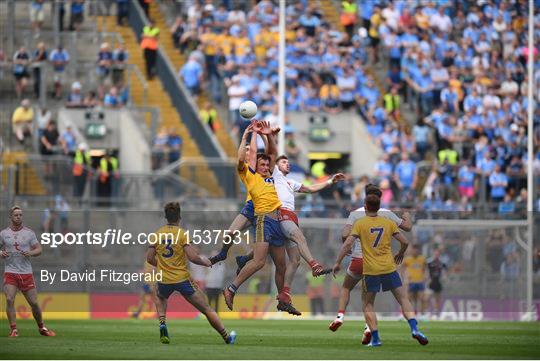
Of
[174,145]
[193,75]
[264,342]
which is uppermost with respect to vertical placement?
[193,75]

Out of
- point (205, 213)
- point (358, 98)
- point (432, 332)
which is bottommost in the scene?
point (432, 332)

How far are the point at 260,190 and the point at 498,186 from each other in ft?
56.0

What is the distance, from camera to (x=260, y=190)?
2361 cm

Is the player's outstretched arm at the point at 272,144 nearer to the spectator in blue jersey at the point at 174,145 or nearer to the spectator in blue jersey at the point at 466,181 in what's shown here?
the spectator in blue jersey at the point at 174,145

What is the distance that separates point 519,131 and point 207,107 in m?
8.39

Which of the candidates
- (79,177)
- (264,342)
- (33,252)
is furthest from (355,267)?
(79,177)

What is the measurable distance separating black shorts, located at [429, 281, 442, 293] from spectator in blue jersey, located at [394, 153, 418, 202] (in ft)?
16.4

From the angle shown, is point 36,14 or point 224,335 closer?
point 224,335

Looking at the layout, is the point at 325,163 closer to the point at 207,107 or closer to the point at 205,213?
the point at 207,107

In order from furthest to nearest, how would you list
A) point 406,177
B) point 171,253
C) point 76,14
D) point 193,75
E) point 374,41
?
1. point 374,41
2. point 76,14
3. point 193,75
4. point 406,177
5. point 171,253

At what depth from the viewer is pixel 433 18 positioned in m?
46.6

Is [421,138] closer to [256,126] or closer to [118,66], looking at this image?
[118,66]

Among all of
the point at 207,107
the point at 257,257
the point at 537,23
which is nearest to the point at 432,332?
the point at 257,257

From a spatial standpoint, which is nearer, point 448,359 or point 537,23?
point 448,359
